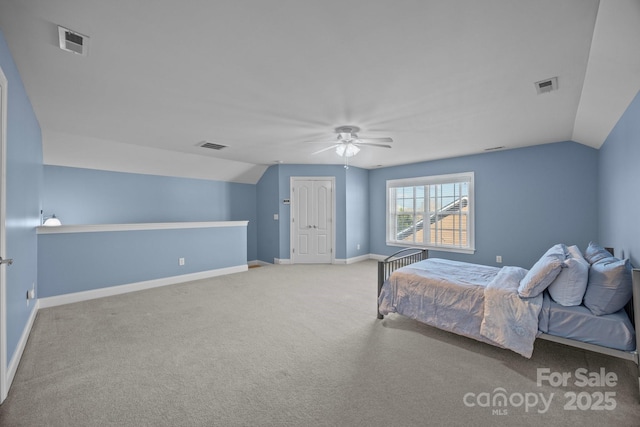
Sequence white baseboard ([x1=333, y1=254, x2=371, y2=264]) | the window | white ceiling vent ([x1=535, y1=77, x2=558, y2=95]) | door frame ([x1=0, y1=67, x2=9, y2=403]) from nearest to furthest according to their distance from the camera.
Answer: door frame ([x1=0, y1=67, x2=9, y2=403]) < white ceiling vent ([x1=535, y1=77, x2=558, y2=95]) < the window < white baseboard ([x1=333, y1=254, x2=371, y2=264])

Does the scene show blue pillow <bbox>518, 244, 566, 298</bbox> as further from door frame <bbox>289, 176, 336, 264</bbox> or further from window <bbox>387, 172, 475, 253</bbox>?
door frame <bbox>289, 176, 336, 264</bbox>

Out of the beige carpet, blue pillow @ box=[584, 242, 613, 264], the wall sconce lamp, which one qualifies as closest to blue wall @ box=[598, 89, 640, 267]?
blue pillow @ box=[584, 242, 613, 264]

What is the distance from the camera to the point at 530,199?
495 cm

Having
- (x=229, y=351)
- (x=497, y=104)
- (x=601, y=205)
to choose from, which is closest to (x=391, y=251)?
(x=601, y=205)

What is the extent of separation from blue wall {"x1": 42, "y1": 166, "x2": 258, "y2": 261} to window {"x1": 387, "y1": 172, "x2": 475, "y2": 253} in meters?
3.56

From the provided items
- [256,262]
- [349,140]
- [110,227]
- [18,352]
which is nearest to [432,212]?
[349,140]

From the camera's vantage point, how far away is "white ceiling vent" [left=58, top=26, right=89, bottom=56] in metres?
1.86

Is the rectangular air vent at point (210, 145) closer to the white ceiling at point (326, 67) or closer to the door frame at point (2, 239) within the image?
the white ceiling at point (326, 67)

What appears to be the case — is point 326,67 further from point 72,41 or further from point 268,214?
point 268,214

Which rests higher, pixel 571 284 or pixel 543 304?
pixel 571 284

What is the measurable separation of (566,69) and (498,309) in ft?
6.67

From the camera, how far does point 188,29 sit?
1838 mm

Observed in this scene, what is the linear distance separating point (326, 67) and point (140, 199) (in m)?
5.02

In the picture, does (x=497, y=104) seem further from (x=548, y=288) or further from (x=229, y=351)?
(x=229, y=351)
